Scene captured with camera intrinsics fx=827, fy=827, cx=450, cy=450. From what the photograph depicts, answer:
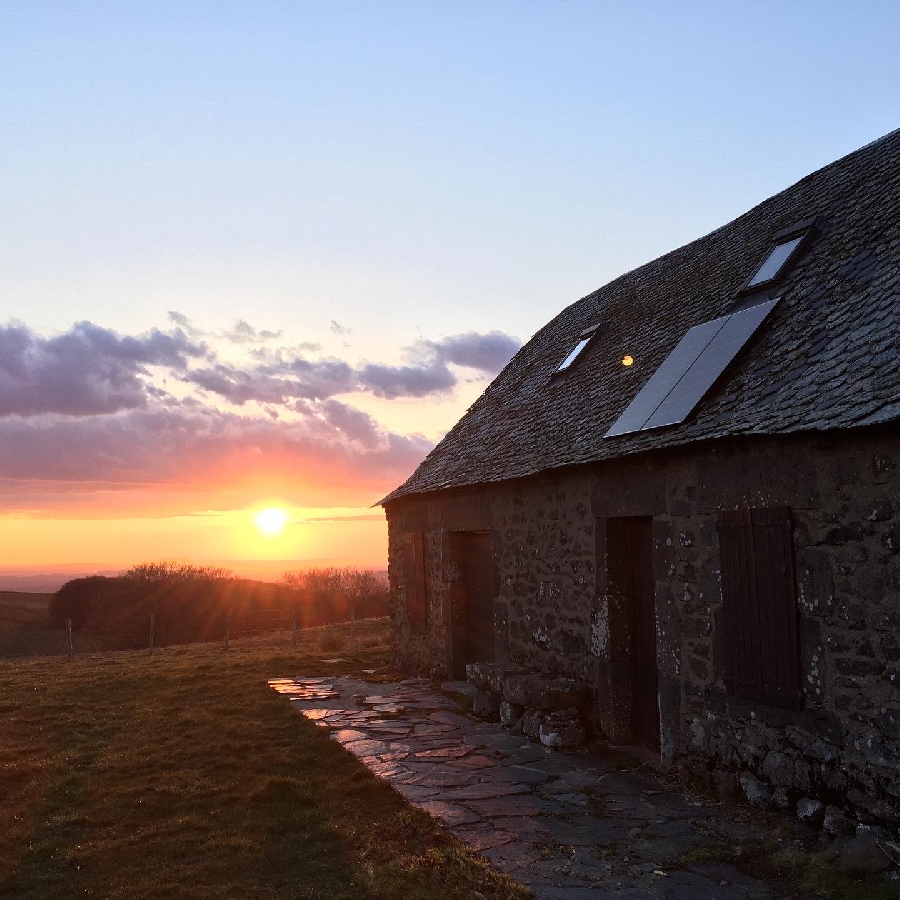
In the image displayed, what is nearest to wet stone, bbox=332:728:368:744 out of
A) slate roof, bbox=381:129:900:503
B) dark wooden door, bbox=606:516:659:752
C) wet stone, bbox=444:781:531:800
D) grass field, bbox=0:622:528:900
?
grass field, bbox=0:622:528:900

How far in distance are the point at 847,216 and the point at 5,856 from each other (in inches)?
384

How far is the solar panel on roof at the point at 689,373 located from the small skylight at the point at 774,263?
0.52 m

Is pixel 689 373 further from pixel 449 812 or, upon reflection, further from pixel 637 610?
pixel 449 812

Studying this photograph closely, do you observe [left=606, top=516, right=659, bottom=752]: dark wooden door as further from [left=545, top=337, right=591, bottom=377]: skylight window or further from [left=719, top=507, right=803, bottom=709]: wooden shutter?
[left=545, top=337, right=591, bottom=377]: skylight window

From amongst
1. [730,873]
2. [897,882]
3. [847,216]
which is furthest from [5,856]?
[847,216]

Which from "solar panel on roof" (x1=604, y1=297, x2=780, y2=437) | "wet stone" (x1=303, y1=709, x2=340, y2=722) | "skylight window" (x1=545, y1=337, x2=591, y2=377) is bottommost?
"wet stone" (x1=303, y1=709, x2=340, y2=722)

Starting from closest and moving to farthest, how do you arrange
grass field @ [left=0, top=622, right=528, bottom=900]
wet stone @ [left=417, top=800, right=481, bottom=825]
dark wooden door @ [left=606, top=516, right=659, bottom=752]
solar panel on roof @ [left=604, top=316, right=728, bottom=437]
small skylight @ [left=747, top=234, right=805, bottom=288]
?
grass field @ [left=0, top=622, right=528, bottom=900] < wet stone @ [left=417, top=800, right=481, bottom=825] < dark wooden door @ [left=606, top=516, right=659, bottom=752] < solar panel on roof @ [left=604, top=316, right=728, bottom=437] < small skylight @ [left=747, top=234, right=805, bottom=288]

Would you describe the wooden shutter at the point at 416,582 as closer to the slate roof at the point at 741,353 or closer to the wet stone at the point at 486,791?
the slate roof at the point at 741,353

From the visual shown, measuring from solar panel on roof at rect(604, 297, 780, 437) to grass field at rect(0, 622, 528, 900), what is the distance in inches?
165

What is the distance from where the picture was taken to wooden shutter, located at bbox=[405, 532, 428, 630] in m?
13.5

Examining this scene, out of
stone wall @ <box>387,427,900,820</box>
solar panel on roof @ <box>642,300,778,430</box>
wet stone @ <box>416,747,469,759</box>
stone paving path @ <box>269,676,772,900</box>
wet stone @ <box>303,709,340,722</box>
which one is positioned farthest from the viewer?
wet stone @ <box>303,709,340,722</box>

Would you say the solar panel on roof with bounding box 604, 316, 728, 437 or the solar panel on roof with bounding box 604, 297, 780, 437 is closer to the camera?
the solar panel on roof with bounding box 604, 297, 780, 437

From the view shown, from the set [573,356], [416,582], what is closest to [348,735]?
[416,582]

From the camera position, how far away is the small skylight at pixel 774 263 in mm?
8930
